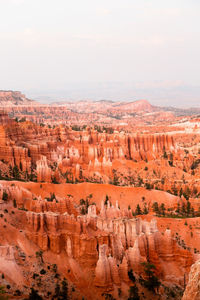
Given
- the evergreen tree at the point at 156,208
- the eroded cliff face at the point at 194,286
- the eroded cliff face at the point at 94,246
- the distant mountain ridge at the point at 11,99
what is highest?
the distant mountain ridge at the point at 11,99

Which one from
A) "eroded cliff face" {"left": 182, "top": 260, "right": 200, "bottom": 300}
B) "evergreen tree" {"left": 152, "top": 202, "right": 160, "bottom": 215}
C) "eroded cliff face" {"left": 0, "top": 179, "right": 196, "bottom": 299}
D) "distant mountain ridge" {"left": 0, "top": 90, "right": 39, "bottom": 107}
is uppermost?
"distant mountain ridge" {"left": 0, "top": 90, "right": 39, "bottom": 107}

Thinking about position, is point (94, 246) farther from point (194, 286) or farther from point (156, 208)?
point (156, 208)

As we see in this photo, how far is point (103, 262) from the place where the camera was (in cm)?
2122

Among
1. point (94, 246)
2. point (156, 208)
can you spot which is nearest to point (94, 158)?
point (156, 208)

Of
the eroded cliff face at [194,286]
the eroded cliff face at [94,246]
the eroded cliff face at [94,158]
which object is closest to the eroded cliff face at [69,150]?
the eroded cliff face at [94,158]

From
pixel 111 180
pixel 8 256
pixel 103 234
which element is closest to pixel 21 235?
pixel 8 256

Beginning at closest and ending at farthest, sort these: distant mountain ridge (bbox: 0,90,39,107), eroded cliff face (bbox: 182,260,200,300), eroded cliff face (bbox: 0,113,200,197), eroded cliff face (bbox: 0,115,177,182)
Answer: eroded cliff face (bbox: 182,260,200,300)
eroded cliff face (bbox: 0,113,200,197)
eroded cliff face (bbox: 0,115,177,182)
distant mountain ridge (bbox: 0,90,39,107)

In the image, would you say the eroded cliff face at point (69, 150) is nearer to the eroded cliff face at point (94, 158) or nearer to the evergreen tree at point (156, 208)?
the eroded cliff face at point (94, 158)

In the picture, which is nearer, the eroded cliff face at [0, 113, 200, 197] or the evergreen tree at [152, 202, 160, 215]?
the evergreen tree at [152, 202, 160, 215]

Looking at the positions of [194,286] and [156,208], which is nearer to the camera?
[194,286]

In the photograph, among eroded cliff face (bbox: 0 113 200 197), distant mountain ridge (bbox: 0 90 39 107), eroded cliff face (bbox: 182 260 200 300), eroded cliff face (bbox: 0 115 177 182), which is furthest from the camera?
distant mountain ridge (bbox: 0 90 39 107)

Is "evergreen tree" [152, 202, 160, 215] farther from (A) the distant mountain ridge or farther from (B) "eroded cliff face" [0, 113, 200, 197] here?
(A) the distant mountain ridge

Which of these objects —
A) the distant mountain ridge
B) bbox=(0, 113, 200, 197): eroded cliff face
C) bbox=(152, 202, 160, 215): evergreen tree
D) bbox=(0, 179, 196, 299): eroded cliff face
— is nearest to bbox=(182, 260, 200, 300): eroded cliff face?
bbox=(0, 179, 196, 299): eroded cliff face

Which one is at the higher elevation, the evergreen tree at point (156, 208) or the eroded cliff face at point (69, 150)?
the eroded cliff face at point (69, 150)
